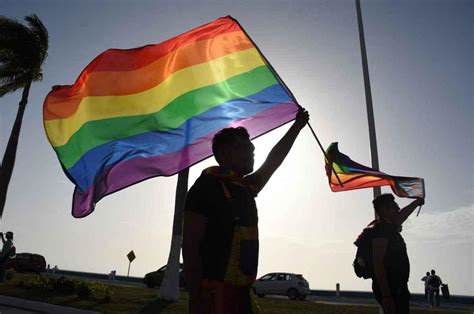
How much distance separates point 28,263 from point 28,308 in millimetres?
16553

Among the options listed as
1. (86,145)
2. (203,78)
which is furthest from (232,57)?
(86,145)

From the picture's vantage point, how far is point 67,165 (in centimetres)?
474

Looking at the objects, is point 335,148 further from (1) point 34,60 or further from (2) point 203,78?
(1) point 34,60

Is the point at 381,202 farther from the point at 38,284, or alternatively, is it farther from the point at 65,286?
the point at 38,284

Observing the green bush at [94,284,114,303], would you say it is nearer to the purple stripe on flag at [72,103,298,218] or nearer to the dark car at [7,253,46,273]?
the purple stripe on flag at [72,103,298,218]

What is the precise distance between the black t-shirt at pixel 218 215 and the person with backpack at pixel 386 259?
2245mm

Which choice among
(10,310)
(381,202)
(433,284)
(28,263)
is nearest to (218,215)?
(381,202)

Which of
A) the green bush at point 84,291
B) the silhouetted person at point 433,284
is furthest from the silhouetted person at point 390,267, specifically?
the silhouetted person at point 433,284

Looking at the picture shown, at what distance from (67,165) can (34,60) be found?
58.8 feet

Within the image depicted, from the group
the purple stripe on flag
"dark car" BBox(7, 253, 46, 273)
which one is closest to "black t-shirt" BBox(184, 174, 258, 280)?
the purple stripe on flag

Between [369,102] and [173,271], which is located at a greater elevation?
[369,102]

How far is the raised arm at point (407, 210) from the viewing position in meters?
5.16

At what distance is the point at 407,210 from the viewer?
536 centimetres

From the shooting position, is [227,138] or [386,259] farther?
[386,259]
